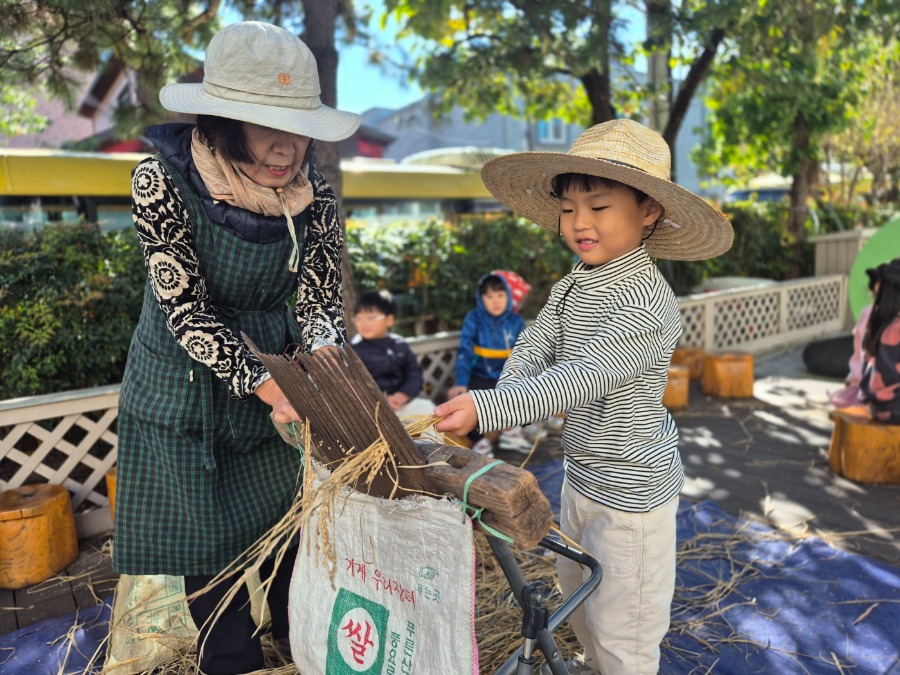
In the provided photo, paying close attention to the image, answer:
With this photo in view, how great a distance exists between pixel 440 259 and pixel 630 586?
4460 mm

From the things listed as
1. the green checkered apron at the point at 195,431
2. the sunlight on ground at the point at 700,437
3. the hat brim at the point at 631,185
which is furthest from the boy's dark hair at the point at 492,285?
the green checkered apron at the point at 195,431

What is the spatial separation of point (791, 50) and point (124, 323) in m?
6.57

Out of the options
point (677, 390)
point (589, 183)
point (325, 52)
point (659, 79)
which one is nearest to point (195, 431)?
point (589, 183)

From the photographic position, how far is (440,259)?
6.07m

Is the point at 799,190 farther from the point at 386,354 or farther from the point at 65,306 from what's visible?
the point at 65,306

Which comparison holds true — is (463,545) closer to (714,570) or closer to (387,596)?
(387,596)

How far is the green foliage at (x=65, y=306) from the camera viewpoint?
12.8ft

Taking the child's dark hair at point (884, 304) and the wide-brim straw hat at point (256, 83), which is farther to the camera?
the child's dark hair at point (884, 304)

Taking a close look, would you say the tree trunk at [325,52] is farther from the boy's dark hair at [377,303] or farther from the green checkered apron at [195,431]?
the green checkered apron at [195,431]

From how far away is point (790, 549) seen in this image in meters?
3.33

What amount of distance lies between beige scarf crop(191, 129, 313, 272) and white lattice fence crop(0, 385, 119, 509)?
2.17 m

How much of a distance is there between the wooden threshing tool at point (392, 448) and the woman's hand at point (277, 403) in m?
0.11

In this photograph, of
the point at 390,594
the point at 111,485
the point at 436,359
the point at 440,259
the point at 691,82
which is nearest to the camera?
the point at 390,594

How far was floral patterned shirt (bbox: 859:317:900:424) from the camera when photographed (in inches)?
160
